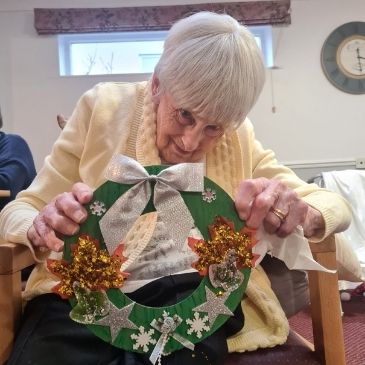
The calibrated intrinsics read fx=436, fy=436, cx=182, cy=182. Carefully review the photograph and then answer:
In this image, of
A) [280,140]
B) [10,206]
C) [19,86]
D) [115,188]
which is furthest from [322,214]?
[19,86]

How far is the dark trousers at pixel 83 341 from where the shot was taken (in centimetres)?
63

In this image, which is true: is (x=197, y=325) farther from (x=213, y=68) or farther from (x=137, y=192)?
(x=213, y=68)

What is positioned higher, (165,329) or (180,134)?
(180,134)

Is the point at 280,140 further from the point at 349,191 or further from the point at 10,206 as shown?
the point at 10,206

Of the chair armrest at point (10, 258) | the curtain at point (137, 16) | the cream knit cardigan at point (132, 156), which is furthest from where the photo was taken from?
the curtain at point (137, 16)

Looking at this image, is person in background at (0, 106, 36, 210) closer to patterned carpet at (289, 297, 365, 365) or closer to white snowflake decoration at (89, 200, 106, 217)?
white snowflake decoration at (89, 200, 106, 217)

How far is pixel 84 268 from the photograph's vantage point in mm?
581

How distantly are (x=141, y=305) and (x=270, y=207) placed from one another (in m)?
0.23

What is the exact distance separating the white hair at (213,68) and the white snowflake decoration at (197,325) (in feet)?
1.18

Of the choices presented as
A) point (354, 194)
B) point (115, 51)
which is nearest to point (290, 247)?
point (354, 194)

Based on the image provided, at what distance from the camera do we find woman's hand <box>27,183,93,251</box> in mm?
579

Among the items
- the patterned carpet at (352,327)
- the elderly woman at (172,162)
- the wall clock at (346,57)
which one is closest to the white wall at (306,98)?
the wall clock at (346,57)

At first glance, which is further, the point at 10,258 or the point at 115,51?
the point at 115,51

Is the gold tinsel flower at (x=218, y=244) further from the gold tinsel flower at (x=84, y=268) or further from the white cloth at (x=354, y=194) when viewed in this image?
the white cloth at (x=354, y=194)
